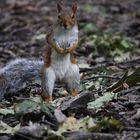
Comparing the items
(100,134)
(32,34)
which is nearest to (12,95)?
(100,134)

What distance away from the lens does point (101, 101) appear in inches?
201

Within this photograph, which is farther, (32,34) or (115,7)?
(115,7)

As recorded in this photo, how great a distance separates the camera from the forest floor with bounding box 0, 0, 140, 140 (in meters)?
4.45

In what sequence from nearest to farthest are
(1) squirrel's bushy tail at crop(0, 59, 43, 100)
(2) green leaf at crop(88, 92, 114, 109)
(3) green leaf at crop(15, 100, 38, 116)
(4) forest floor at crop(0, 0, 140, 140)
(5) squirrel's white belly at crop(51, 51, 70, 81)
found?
(4) forest floor at crop(0, 0, 140, 140)
(3) green leaf at crop(15, 100, 38, 116)
(2) green leaf at crop(88, 92, 114, 109)
(5) squirrel's white belly at crop(51, 51, 70, 81)
(1) squirrel's bushy tail at crop(0, 59, 43, 100)

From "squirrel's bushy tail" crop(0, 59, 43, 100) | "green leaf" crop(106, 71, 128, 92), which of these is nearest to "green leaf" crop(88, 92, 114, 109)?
"green leaf" crop(106, 71, 128, 92)

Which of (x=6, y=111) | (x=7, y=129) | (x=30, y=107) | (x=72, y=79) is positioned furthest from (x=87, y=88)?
(x=7, y=129)

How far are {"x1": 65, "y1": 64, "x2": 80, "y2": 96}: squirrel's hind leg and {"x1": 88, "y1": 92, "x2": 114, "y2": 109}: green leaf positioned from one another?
0.32 meters

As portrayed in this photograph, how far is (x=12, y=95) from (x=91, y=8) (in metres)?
6.49

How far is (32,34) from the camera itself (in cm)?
997

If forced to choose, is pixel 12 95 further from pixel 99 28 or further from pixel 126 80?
pixel 99 28

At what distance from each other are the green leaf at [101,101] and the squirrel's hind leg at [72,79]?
1.04 feet

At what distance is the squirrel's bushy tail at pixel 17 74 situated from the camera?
5.83 metres

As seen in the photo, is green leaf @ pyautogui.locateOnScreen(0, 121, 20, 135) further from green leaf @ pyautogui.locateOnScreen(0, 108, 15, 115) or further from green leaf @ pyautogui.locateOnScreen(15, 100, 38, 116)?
green leaf @ pyautogui.locateOnScreen(0, 108, 15, 115)

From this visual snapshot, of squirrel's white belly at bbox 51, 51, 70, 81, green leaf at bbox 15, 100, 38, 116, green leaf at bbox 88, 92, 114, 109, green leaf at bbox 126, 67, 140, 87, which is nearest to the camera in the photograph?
green leaf at bbox 15, 100, 38, 116
